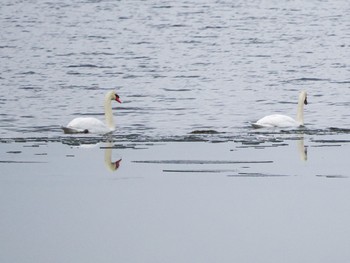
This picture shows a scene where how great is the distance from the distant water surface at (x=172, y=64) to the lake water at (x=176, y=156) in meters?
0.07

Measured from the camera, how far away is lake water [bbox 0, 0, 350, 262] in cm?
986

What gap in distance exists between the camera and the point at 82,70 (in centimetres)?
3262

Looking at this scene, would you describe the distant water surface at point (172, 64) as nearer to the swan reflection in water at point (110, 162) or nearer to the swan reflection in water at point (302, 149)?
the swan reflection in water at point (302, 149)

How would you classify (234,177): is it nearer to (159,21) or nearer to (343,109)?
(343,109)

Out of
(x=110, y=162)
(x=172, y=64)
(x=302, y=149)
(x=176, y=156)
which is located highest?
(x=172, y=64)

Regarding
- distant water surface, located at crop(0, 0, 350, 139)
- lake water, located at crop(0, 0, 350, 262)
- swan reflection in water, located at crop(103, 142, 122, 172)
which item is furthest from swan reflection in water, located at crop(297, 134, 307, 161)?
distant water surface, located at crop(0, 0, 350, 139)

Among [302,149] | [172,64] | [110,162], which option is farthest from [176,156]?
[172,64]

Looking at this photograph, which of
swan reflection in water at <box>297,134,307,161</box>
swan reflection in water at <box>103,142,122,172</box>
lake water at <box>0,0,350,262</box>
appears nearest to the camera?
lake water at <box>0,0,350,262</box>

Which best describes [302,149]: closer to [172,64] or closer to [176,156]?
[176,156]

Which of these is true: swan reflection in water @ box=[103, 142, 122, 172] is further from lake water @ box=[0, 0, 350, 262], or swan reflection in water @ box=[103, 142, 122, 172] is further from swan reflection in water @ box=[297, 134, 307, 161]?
swan reflection in water @ box=[297, 134, 307, 161]

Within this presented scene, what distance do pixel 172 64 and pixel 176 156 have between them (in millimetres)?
19470

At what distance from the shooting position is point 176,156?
577 inches

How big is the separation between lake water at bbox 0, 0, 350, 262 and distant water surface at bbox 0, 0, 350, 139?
0.07 m

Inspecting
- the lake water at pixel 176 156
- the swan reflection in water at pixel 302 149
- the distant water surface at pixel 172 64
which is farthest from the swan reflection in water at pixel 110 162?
the distant water surface at pixel 172 64
